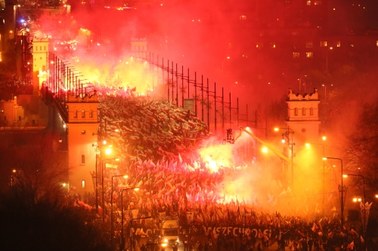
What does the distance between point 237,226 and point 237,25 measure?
55746 millimetres

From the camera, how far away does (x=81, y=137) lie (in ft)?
169

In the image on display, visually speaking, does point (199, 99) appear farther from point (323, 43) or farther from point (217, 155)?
point (323, 43)

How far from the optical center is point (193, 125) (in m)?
61.8

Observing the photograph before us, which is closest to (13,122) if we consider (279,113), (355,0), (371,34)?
(279,113)

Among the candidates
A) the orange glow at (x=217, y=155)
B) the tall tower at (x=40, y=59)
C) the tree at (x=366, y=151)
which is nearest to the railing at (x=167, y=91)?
the tall tower at (x=40, y=59)

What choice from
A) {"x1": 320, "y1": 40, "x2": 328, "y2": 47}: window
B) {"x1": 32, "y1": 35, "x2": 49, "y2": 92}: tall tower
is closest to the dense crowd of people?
{"x1": 32, "y1": 35, "x2": 49, "y2": 92}: tall tower

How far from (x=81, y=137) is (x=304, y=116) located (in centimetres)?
1196

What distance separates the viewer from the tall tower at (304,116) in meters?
49.3

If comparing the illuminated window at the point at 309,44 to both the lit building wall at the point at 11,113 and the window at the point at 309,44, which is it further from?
the lit building wall at the point at 11,113

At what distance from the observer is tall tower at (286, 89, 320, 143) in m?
49.3

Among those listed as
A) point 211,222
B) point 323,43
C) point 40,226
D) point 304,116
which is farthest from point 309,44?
point 40,226

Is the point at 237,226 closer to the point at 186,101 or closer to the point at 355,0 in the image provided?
the point at 186,101

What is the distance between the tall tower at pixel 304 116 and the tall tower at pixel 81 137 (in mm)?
10441

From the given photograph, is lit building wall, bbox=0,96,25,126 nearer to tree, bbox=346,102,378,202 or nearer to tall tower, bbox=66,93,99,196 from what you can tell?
tall tower, bbox=66,93,99,196
